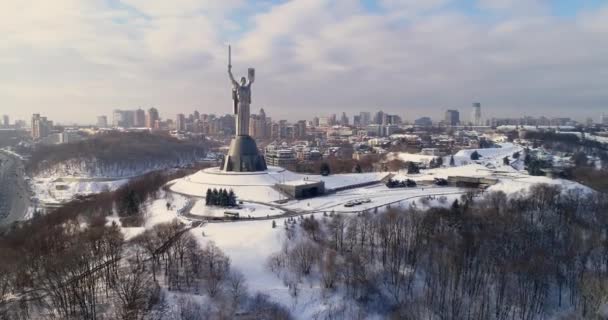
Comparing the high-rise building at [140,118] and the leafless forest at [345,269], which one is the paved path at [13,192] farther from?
the high-rise building at [140,118]

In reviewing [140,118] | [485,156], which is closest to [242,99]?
[485,156]

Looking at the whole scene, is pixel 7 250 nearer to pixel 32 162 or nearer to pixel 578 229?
pixel 578 229

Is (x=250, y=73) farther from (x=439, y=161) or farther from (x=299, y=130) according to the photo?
(x=299, y=130)

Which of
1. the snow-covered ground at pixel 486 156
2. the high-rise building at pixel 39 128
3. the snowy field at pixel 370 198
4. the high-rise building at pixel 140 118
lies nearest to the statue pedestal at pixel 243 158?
the snowy field at pixel 370 198

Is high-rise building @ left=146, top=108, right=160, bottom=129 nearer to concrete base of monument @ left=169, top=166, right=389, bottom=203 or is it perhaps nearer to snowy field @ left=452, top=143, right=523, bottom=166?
snowy field @ left=452, top=143, right=523, bottom=166

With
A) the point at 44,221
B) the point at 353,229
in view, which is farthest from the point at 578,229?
the point at 44,221

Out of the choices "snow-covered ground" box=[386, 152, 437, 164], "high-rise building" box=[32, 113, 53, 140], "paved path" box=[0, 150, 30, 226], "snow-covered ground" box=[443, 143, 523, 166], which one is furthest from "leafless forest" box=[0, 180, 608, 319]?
"high-rise building" box=[32, 113, 53, 140]

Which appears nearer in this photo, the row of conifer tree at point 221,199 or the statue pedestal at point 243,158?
the row of conifer tree at point 221,199

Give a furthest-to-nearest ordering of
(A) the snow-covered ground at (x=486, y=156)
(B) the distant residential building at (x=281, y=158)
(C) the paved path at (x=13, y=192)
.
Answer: (B) the distant residential building at (x=281, y=158), (A) the snow-covered ground at (x=486, y=156), (C) the paved path at (x=13, y=192)
